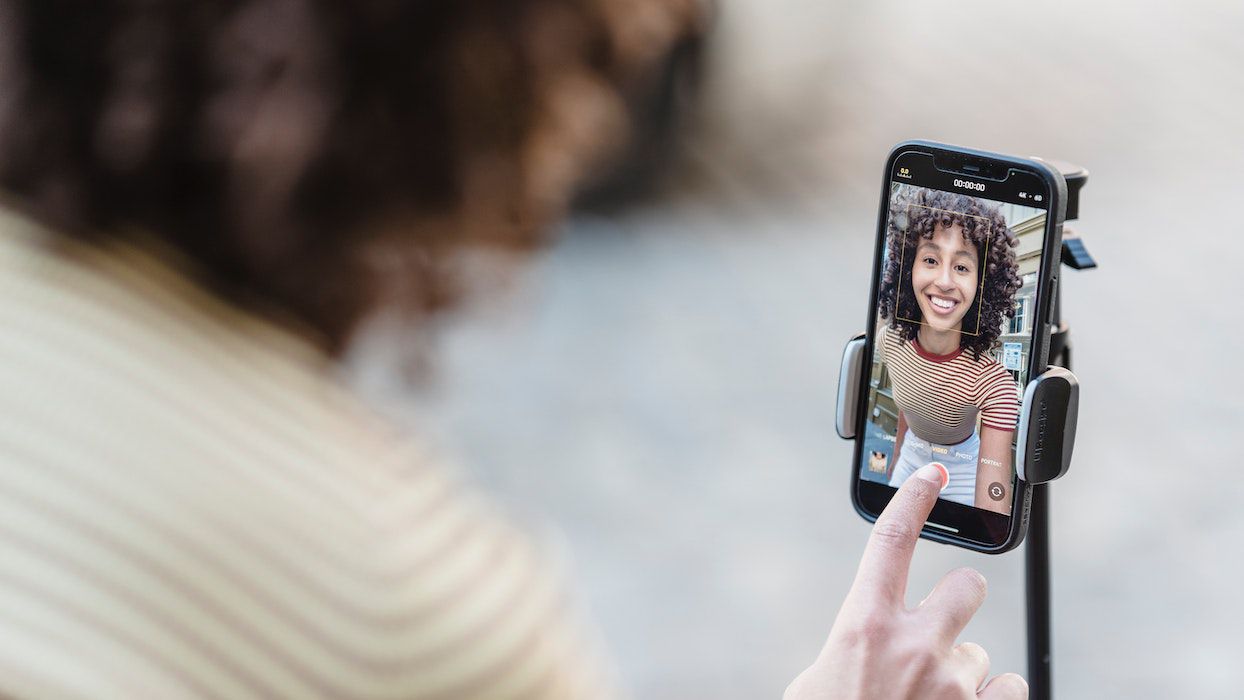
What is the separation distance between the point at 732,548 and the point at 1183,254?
1241 mm

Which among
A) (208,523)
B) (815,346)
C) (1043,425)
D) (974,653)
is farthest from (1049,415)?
(815,346)

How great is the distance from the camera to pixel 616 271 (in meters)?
2.77

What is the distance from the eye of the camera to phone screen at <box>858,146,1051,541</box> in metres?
0.48

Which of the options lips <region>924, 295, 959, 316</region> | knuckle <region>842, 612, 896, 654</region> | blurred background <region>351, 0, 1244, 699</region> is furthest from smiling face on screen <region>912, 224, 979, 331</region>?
blurred background <region>351, 0, 1244, 699</region>

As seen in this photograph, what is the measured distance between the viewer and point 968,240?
1.66 ft

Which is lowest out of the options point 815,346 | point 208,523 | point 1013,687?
point 1013,687

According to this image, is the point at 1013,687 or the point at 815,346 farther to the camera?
the point at 815,346

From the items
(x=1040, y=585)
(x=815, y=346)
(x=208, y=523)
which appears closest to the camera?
(x=208, y=523)

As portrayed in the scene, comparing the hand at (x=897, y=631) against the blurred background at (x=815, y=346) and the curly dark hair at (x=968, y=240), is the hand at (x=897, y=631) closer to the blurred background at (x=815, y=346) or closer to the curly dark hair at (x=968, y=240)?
the curly dark hair at (x=968, y=240)

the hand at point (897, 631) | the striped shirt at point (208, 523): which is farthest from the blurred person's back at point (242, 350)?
the hand at point (897, 631)

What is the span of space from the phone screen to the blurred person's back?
16 cm

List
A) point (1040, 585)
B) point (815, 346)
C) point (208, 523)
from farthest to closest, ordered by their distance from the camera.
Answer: point (815, 346) → point (1040, 585) → point (208, 523)

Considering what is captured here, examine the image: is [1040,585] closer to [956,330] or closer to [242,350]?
[956,330]

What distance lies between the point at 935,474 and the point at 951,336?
6 cm
